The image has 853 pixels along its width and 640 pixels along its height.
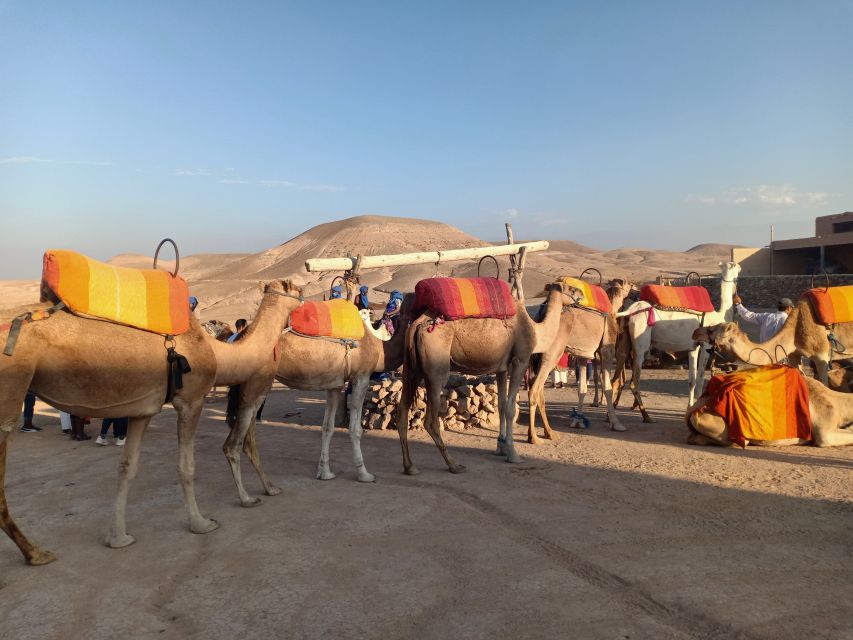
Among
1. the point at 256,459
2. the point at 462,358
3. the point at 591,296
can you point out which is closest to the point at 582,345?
the point at 591,296

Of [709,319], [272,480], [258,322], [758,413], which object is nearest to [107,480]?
[272,480]

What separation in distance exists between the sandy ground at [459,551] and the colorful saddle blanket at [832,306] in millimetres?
2724

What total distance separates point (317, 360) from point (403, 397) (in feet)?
4.58

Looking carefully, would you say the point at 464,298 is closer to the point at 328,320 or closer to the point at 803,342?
the point at 328,320

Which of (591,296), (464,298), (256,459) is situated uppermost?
(464,298)

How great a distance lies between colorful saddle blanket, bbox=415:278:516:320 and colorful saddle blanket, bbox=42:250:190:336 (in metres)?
3.22

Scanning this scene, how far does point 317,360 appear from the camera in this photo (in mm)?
6703

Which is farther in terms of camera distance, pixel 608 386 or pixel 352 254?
pixel 352 254

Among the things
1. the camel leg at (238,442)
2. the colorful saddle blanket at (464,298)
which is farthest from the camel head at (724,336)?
the camel leg at (238,442)

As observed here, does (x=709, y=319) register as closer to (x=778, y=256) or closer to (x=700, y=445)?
(x=700, y=445)

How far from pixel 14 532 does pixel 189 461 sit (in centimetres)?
139

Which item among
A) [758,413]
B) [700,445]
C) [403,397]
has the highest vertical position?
[403,397]

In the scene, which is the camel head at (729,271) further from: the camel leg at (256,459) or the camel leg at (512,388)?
the camel leg at (256,459)

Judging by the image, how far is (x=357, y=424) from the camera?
7.12 meters
